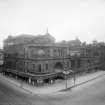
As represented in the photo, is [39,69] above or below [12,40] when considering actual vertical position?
below

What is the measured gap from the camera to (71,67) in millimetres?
40406

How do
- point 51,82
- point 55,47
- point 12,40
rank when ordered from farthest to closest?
1. point 12,40
2. point 55,47
3. point 51,82

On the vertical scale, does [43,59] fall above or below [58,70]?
above

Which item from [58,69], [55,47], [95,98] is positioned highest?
[55,47]

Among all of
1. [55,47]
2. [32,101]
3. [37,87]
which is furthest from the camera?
[55,47]

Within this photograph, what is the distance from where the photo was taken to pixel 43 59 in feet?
105

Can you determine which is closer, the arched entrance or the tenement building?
the tenement building

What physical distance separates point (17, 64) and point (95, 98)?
1062 inches

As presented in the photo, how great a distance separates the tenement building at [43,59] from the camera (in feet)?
105

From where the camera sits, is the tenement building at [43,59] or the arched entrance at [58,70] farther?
the arched entrance at [58,70]

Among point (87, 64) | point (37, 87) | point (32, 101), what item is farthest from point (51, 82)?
point (87, 64)

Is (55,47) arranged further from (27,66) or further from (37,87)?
(37,87)

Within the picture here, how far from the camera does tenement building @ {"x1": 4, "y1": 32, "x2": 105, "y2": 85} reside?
3188 cm

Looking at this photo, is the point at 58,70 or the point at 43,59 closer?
the point at 43,59
